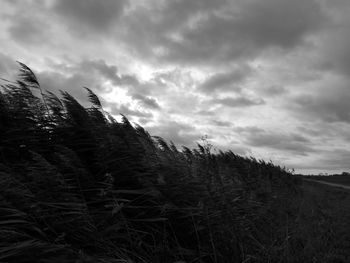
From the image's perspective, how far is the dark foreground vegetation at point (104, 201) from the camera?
3.58 metres

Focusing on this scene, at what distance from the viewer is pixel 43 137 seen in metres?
5.30

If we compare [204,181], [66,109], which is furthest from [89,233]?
[66,109]

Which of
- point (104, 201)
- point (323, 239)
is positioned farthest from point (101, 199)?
point (323, 239)

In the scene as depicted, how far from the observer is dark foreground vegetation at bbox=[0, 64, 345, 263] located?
3582 mm

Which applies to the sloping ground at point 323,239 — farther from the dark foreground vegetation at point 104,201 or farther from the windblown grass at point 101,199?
the windblown grass at point 101,199

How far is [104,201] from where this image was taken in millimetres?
4512

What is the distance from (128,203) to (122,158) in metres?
0.73

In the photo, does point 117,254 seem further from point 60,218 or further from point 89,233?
point 60,218

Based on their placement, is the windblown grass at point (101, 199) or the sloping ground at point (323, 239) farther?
the sloping ground at point (323, 239)

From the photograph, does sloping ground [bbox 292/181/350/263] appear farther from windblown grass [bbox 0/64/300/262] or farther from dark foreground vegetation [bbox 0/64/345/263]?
windblown grass [bbox 0/64/300/262]

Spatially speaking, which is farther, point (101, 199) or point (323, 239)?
point (323, 239)

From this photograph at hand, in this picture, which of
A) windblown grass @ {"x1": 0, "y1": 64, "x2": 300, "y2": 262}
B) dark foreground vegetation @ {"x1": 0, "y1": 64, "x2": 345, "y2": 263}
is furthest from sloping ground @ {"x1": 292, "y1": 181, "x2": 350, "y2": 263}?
windblown grass @ {"x1": 0, "y1": 64, "x2": 300, "y2": 262}

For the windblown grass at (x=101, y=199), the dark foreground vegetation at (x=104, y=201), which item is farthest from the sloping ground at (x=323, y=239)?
the windblown grass at (x=101, y=199)

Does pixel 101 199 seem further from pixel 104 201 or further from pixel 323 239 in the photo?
pixel 323 239
